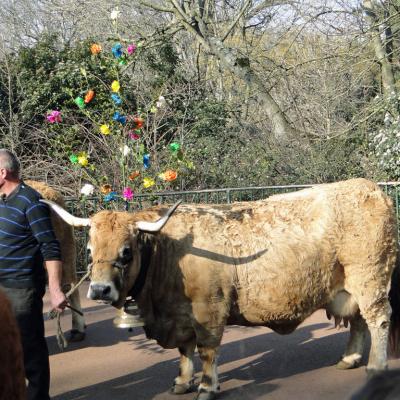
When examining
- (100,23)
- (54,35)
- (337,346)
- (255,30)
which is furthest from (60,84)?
(337,346)

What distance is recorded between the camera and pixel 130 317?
577 cm

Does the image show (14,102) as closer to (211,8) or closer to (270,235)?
(211,8)

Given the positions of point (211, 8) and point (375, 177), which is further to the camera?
point (211, 8)

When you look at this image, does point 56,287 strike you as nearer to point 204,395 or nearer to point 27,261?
point 27,261

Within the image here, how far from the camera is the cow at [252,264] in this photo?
583 centimetres

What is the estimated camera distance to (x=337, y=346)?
303 inches

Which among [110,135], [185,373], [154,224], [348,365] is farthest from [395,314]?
[110,135]

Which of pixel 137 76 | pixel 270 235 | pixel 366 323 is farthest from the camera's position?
pixel 137 76

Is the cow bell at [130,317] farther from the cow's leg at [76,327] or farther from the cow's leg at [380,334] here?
the cow's leg at [76,327]

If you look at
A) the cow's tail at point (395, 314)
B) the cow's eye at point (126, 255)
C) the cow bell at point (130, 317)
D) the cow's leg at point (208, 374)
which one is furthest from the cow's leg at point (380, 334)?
the cow's eye at point (126, 255)

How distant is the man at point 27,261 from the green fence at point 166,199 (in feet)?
17.2

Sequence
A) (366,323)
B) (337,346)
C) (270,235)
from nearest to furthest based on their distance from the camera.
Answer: (270,235)
(366,323)
(337,346)

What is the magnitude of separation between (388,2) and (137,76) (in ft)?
22.3

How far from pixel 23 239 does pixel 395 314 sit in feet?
11.6
